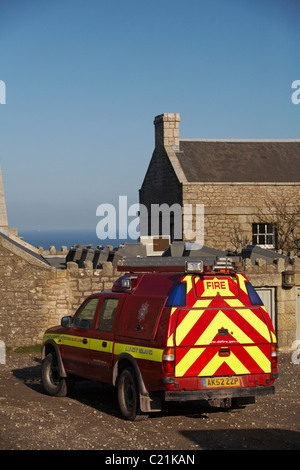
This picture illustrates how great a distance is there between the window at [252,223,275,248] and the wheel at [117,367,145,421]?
23779 millimetres

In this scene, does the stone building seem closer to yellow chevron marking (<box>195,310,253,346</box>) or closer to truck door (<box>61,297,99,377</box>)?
truck door (<box>61,297,99,377</box>)

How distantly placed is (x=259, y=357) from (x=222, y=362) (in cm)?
62

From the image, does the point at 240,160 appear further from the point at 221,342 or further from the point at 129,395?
the point at 221,342

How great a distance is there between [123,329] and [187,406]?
6.15 feet

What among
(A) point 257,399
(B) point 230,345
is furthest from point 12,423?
(A) point 257,399

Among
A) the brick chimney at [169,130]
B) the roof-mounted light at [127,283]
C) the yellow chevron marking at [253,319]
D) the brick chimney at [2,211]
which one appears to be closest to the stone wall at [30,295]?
the brick chimney at [2,211]

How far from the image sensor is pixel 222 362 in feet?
34.8

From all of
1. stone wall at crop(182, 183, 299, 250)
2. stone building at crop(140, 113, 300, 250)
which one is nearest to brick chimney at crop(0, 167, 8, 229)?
stone building at crop(140, 113, 300, 250)

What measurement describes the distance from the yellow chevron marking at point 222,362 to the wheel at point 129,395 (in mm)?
1094

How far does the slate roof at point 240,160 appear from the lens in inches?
1368

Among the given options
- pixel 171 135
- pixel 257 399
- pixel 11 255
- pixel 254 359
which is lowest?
pixel 257 399

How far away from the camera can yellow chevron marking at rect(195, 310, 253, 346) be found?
1055 centimetres

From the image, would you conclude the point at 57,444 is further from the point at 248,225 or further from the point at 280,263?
the point at 248,225
